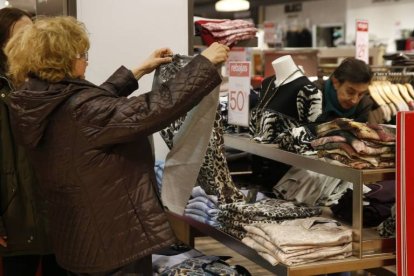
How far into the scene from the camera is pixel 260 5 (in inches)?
777

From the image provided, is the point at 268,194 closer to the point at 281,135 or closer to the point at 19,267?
the point at 281,135

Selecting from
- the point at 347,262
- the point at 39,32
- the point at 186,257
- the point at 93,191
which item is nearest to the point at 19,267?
the point at 186,257

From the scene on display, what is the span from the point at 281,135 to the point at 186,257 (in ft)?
2.36

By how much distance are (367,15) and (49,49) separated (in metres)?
13.9

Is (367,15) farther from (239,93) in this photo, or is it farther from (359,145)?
(359,145)

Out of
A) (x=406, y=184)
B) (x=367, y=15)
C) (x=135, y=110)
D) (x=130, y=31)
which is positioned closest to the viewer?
(x=135, y=110)

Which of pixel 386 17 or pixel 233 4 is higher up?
pixel 386 17

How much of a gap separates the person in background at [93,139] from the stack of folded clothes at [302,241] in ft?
1.61

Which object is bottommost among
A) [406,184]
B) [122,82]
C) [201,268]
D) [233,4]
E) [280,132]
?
[201,268]

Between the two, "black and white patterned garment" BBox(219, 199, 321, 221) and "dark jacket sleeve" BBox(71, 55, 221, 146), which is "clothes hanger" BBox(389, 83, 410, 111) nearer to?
"black and white patterned garment" BBox(219, 199, 321, 221)

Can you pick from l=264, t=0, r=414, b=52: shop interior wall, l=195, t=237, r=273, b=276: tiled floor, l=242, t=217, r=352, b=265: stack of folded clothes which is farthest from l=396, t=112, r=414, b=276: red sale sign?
l=264, t=0, r=414, b=52: shop interior wall

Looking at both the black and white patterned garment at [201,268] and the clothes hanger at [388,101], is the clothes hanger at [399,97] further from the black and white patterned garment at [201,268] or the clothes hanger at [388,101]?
the black and white patterned garment at [201,268]

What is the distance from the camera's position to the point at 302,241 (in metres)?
2.44

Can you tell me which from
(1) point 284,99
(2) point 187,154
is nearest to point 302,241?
(2) point 187,154
